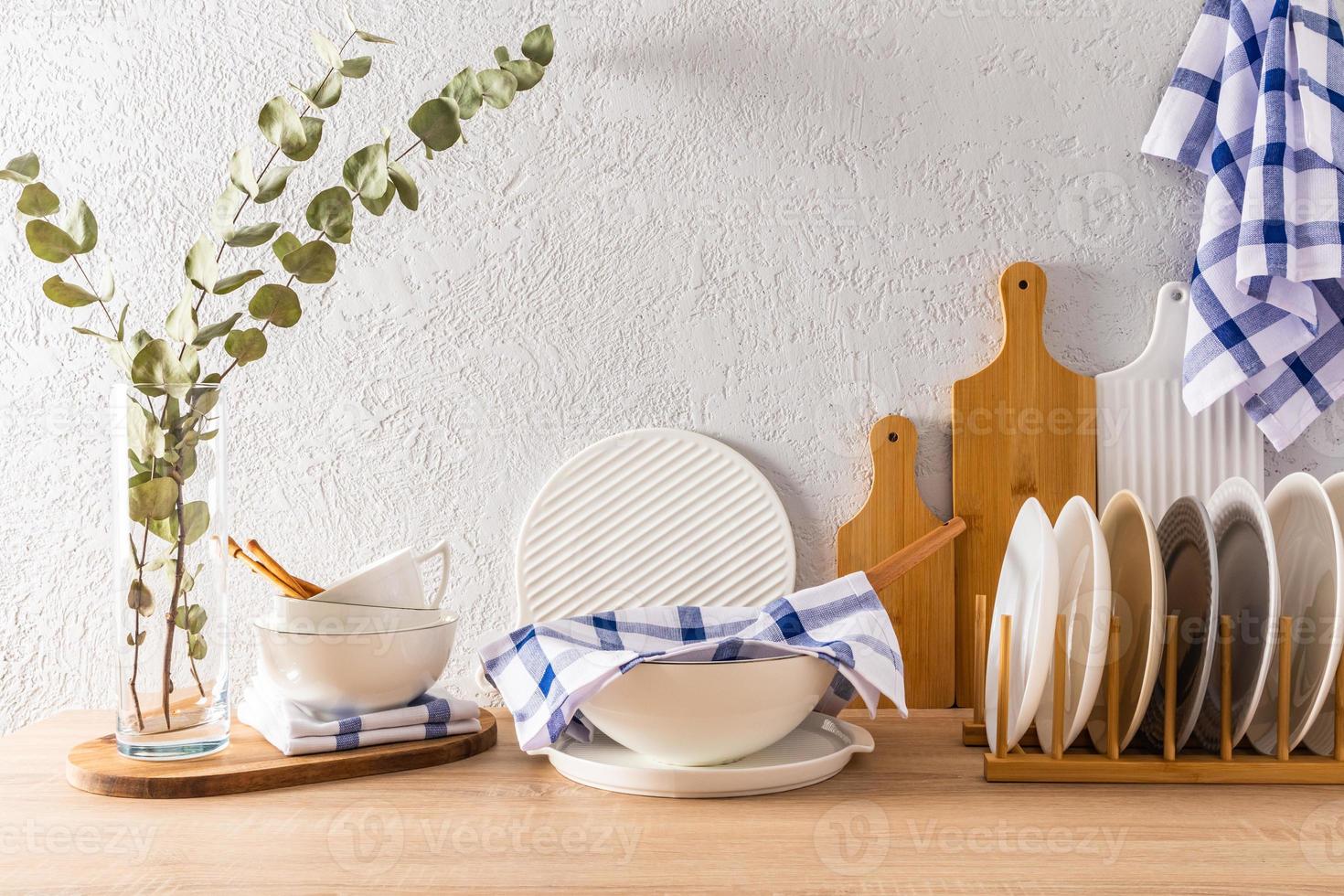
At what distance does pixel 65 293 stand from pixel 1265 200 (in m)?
1.09

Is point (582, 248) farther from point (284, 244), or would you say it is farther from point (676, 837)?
point (676, 837)

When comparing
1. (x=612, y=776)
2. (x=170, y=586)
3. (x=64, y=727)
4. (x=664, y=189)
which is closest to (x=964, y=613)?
(x=612, y=776)

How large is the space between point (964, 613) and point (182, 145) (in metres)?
0.98

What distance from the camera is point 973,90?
1.10m

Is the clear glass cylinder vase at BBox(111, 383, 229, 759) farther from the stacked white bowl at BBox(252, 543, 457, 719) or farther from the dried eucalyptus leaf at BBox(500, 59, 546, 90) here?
the dried eucalyptus leaf at BBox(500, 59, 546, 90)

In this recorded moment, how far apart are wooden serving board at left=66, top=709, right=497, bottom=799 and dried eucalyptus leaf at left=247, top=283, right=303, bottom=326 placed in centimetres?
37

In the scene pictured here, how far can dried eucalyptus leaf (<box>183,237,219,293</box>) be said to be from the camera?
874 mm

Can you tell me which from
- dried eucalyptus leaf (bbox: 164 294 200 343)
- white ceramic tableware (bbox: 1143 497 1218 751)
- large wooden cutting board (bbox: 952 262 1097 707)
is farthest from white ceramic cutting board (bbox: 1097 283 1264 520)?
dried eucalyptus leaf (bbox: 164 294 200 343)

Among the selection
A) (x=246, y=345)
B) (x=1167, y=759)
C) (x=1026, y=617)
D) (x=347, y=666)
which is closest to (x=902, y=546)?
(x=1026, y=617)

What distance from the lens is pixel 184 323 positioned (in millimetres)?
882

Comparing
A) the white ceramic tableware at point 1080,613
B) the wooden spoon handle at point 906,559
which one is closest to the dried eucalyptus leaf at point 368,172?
the wooden spoon handle at point 906,559

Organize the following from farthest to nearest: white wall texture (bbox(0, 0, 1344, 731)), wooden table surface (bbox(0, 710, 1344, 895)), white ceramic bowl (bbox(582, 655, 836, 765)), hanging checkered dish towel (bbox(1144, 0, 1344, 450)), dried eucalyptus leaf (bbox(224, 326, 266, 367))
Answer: white wall texture (bbox(0, 0, 1344, 731)), hanging checkered dish towel (bbox(1144, 0, 1344, 450)), dried eucalyptus leaf (bbox(224, 326, 266, 367)), white ceramic bowl (bbox(582, 655, 836, 765)), wooden table surface (bbox(0, 710, 1344, 895))

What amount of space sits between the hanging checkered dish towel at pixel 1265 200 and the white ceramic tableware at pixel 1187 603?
0.18 metres

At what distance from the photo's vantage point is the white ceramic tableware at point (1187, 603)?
33.0 inches
